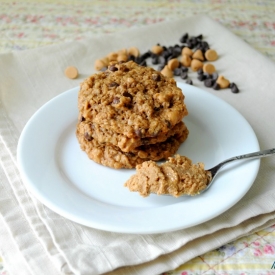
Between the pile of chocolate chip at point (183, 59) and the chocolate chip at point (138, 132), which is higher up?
the chocolate chip at point (138, 132)

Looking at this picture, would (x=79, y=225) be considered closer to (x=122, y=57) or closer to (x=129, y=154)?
(x=129, y=154)

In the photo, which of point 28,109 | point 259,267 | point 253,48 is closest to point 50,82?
point 28,109

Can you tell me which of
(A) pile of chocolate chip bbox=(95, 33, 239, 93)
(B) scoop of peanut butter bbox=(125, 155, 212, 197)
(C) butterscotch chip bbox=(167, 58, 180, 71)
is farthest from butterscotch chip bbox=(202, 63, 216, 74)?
(B) scoop of peanut butter bbox=(125, 155, 212, 197)

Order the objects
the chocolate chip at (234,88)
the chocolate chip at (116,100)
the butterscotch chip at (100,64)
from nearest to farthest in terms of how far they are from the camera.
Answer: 1. the chocolate chip at (116,100)
2. the chocolate chip at (234,88)
3. the butterscotch chip at (100,64)

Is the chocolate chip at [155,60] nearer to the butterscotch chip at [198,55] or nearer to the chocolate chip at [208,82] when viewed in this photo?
the butterscotch chip at [198,55]

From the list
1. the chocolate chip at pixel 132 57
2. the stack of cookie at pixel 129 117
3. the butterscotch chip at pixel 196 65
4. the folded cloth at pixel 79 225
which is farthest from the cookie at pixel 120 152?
the chocolate chip at pixel 132 57

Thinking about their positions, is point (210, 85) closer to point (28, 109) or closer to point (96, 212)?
point (28, 109)
